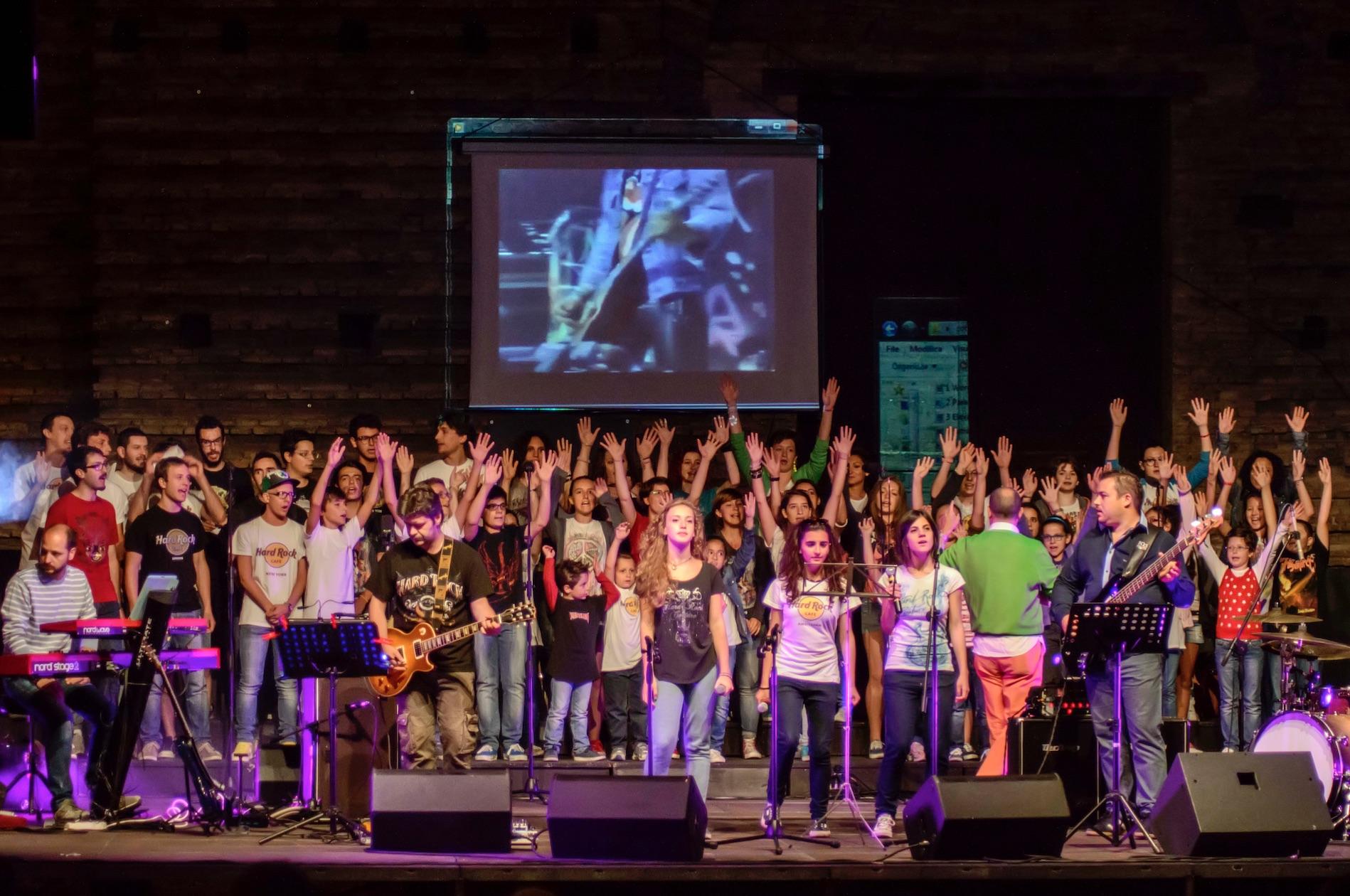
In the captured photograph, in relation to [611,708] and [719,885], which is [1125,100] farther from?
[719,885]

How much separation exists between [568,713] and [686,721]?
7.11ft

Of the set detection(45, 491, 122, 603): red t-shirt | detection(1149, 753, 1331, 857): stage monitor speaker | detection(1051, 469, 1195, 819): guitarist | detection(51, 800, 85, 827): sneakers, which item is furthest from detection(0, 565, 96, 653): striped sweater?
detection(1149, 753, 1331, 857): stage monitor speaker

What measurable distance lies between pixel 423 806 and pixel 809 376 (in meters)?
6.69

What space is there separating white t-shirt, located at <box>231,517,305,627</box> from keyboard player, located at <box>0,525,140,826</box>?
1.25 metres

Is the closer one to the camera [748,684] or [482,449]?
[748,684]

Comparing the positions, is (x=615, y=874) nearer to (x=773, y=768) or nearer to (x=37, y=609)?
(x=773, y=768)

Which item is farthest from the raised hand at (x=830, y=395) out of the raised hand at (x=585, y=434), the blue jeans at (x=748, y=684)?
the blue jeans at (x=748, y=684)

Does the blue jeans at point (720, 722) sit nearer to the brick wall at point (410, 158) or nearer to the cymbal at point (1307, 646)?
the cymbal at point (1307, 646)

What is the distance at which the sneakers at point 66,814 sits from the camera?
26.6ft

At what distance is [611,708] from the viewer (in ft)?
32.8

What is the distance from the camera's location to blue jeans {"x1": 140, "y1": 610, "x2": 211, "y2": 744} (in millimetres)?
9531

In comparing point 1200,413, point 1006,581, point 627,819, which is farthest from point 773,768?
point 1200,413

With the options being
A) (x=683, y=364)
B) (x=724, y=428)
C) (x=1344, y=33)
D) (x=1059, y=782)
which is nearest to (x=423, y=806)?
(x=1059, y=782)

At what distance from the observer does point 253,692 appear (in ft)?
31.2
